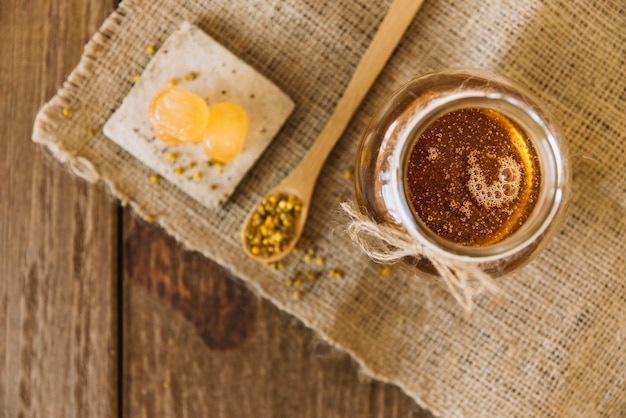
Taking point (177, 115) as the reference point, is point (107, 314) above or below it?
below

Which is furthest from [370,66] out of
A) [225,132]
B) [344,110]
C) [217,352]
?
[217,352]

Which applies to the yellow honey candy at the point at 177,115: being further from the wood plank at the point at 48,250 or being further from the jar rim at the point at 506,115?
the jar rim at the point at 506,115

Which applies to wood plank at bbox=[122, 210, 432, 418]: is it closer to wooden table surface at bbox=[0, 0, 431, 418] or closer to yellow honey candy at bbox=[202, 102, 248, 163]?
wooden table surface at bbox=[0, 0, 431, 418]

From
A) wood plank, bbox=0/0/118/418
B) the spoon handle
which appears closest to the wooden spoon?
the spoon handle

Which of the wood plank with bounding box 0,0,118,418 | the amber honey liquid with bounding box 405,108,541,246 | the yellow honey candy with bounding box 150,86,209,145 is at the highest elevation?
the amber honey liquid with bounding box 405,108,541,246

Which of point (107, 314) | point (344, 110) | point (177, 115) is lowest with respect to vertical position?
point (107, 314)

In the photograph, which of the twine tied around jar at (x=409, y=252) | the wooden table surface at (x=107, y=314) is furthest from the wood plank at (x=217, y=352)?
the twine tied around jar at (x=409, y=252)

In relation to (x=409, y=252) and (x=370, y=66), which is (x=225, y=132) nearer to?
(x=370, y=66)
